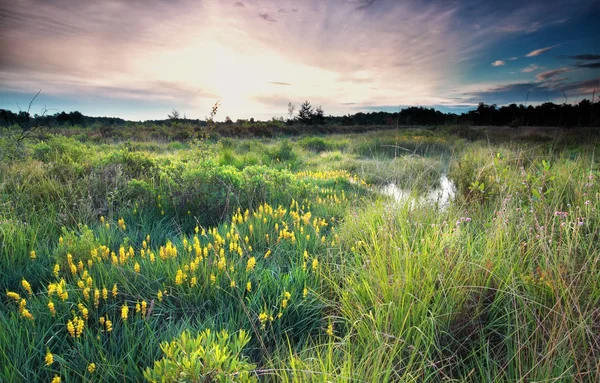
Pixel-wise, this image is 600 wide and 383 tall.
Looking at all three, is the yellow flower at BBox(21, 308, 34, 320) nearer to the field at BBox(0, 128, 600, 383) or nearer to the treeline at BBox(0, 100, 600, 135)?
the field at BBox(0, 128, 600, 383)

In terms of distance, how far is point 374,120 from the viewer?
51719mm

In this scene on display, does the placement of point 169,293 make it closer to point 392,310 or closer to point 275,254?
point 275,254

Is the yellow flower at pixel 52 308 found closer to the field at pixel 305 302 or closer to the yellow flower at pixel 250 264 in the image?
the field at pixel 305 302

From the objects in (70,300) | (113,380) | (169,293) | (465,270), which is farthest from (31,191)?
(465,270)

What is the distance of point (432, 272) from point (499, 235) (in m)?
0.80

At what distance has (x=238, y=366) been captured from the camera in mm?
1644

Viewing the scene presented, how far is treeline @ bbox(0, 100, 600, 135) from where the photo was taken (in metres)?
8.27

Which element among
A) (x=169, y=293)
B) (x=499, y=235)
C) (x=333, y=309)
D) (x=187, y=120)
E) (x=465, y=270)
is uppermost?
(x=187, y=120)

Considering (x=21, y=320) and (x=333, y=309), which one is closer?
(x=21, y=320)

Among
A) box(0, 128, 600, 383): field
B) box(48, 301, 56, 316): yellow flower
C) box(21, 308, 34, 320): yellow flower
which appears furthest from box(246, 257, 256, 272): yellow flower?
box(21, 308, 34, 320): yellow flower

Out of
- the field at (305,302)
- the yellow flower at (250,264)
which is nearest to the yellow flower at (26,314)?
the field at (305,302)

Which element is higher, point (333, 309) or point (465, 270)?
point (465, 270)

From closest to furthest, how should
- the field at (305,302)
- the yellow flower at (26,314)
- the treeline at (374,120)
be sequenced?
the field at (305,302) < the yellow flower at (26,314) < the treeline at (374,120)

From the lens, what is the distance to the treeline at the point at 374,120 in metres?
8.27
